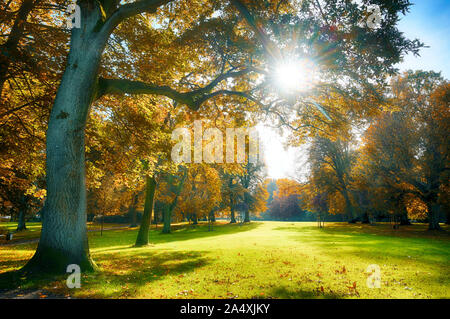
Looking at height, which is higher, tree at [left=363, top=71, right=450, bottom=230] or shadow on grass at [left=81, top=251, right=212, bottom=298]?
tree at [left=363, top=71, right=450, bottom=230]

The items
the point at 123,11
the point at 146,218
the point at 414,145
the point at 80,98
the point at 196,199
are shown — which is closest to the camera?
the point at 80,98

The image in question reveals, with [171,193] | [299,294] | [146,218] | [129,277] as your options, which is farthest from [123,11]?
[171,193]

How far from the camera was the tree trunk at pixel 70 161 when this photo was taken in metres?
6.15

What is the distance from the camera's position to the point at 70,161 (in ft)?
21.0

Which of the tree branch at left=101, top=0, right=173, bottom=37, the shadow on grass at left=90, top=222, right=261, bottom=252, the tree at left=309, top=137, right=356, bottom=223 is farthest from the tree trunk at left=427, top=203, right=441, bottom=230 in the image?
the tree branch at left=101, top=0, right=173, bottom=37

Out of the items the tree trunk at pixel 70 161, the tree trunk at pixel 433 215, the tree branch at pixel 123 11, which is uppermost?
the tree branch at pixel 123 11

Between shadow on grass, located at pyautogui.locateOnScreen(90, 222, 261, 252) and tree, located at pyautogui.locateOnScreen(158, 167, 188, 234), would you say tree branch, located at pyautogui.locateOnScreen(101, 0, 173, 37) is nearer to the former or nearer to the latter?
shadow on grass, located at pyautogui.locateOnScreen(90, 222, 261, 252)

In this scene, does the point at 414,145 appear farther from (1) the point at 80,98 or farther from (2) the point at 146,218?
(1) the point at 80,98

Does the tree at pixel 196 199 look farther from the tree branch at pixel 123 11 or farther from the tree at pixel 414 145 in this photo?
the tree branch at pixel 123 11

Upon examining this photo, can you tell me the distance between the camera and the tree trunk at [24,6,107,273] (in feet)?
20.2

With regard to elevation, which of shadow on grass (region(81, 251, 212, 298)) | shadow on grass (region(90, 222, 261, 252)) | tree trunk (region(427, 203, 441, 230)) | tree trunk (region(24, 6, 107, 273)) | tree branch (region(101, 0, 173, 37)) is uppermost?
tree branch (region(101, 0, 173, 37))

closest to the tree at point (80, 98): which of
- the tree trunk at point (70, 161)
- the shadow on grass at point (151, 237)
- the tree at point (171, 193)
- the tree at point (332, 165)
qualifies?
the tree trunk at point (70, 161)
